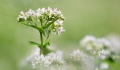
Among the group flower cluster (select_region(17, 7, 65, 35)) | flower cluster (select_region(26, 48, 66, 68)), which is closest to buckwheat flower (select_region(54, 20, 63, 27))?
flower cluster (select_region(17, 7, 65, 35))

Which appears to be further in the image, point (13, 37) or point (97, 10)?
point (97, 10)

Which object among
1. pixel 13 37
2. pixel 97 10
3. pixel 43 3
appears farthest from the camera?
pixel 97 10

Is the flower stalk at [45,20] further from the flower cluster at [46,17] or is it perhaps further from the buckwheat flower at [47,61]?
the buckwheat flower at [47,61]

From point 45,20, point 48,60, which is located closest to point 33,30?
point 45,20

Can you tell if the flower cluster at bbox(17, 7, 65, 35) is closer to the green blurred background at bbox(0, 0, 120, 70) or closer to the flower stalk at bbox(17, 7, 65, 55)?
the flower stalk at bbox(17, 7, 65, 55)

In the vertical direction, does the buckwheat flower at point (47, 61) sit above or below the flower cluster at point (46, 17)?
below

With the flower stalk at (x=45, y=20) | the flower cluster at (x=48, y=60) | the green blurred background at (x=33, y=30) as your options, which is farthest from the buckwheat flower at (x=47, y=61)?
the green blurred background at (x=33, y=30)

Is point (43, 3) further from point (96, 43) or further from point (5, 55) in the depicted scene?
point (96, 43)

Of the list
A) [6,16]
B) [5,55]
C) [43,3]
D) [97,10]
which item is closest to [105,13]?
[97,10]
